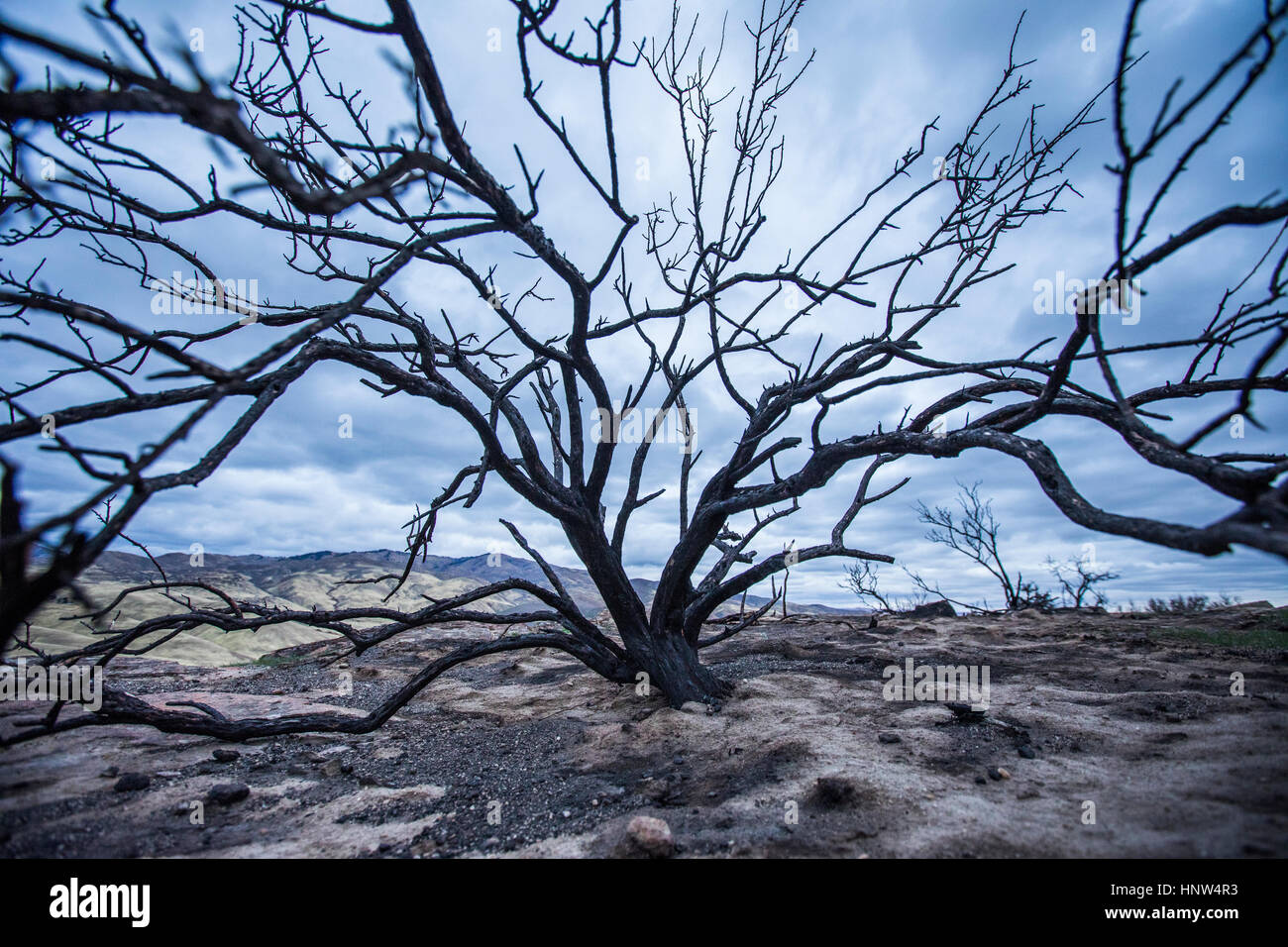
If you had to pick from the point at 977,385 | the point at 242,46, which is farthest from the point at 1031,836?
the point at 242,46

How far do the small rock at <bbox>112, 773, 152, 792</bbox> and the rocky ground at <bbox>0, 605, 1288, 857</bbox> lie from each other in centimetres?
2

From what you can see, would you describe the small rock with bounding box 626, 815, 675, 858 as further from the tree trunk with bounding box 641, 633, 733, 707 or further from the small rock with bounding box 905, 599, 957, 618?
the small rock with bounding box 905, 599, 957, 618

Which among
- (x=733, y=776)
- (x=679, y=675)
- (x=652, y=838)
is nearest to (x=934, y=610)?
(x=679, y=675)

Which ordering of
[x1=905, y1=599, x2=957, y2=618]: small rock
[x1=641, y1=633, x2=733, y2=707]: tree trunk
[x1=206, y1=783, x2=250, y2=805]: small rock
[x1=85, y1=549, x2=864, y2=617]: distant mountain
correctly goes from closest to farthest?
1. [x1=206, y1=783, x2=250, y2=805]: small rock
2. [x1=641, y1=633, x2=733, y2=707]: tree trunk
3. [x1=905, y1=599, x2=957, y2=618]: small rock
4. [x1=85, y1=549, x2=864, y2=617]: distant mountain

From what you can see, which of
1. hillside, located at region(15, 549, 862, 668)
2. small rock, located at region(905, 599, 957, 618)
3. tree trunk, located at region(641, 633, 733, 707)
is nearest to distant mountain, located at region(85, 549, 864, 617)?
hillside, located at region(15, 549, 862, 668)

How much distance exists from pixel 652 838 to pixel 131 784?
2.87 metres

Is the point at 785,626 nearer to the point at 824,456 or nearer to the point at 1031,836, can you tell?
the point at 824,456

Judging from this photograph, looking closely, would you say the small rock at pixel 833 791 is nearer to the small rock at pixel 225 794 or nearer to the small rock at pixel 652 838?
the small rock at pixel 652 838

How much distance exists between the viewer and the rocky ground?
2.08 meters

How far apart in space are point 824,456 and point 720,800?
7.03ft

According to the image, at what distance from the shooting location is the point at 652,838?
2.06 metres

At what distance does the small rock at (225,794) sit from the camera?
2740 mm

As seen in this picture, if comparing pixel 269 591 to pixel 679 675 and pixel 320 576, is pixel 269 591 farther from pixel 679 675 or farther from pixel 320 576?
pixel 679 675
